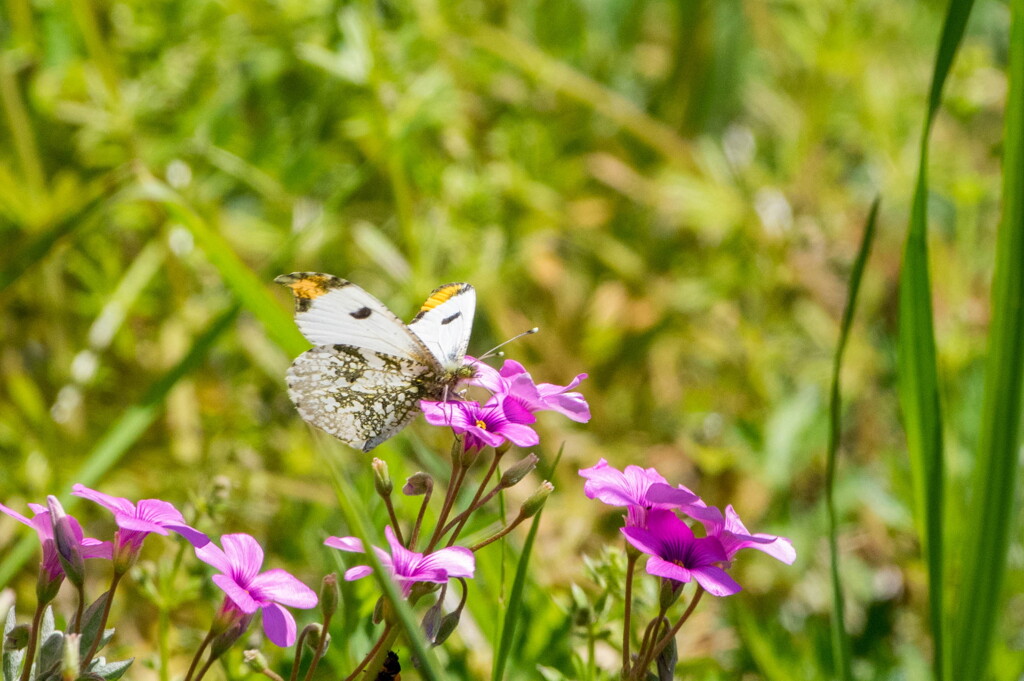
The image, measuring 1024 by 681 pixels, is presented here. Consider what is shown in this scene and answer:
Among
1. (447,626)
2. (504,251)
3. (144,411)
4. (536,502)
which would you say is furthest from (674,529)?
(504,251)

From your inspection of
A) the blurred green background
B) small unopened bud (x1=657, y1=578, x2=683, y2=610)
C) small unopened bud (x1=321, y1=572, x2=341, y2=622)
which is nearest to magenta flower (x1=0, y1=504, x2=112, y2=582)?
small unopened bud (x1=321, y1=572, x2=341, y2=622)

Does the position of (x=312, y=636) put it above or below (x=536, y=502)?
below

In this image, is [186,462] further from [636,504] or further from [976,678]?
[976,678]

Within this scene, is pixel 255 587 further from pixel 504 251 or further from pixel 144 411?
pixel 504 251

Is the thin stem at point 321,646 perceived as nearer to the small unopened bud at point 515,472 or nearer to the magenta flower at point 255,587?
the magenta flower at point 255,587

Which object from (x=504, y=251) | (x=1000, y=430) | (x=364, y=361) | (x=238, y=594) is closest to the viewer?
(x=238, y=594)
